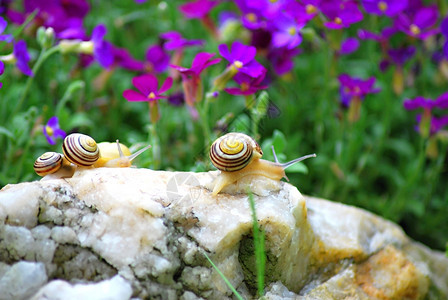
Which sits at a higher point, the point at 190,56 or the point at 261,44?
the point at 261,44

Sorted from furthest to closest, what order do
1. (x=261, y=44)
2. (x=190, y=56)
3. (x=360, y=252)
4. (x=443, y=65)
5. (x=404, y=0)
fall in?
1. (x=190, y=56)
2. (x=443, y=65)
3. (x=261, y=44)
4. (x=404, y=0)
5. (x=360, y=252)

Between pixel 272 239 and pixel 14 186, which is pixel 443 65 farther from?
pixel 14 186

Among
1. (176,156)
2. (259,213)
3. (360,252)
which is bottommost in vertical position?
(176,156)

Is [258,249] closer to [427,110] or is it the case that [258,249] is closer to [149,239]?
[149,239]

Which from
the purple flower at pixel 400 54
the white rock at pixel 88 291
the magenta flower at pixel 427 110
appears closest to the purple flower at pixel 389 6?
the purple flower at pixel 400 54

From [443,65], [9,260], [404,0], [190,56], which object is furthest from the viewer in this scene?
[190,56]

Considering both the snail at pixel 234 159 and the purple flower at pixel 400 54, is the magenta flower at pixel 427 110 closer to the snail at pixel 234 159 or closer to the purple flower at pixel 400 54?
the purple flower at pixel 400 54

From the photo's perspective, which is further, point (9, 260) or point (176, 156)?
point (176, 156)

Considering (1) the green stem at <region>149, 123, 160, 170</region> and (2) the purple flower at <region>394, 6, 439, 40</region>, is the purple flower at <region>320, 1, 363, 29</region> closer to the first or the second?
(2) the purple flower at <region>394, 6, 439, 40</region>

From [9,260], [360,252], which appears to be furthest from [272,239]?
[9,260]
